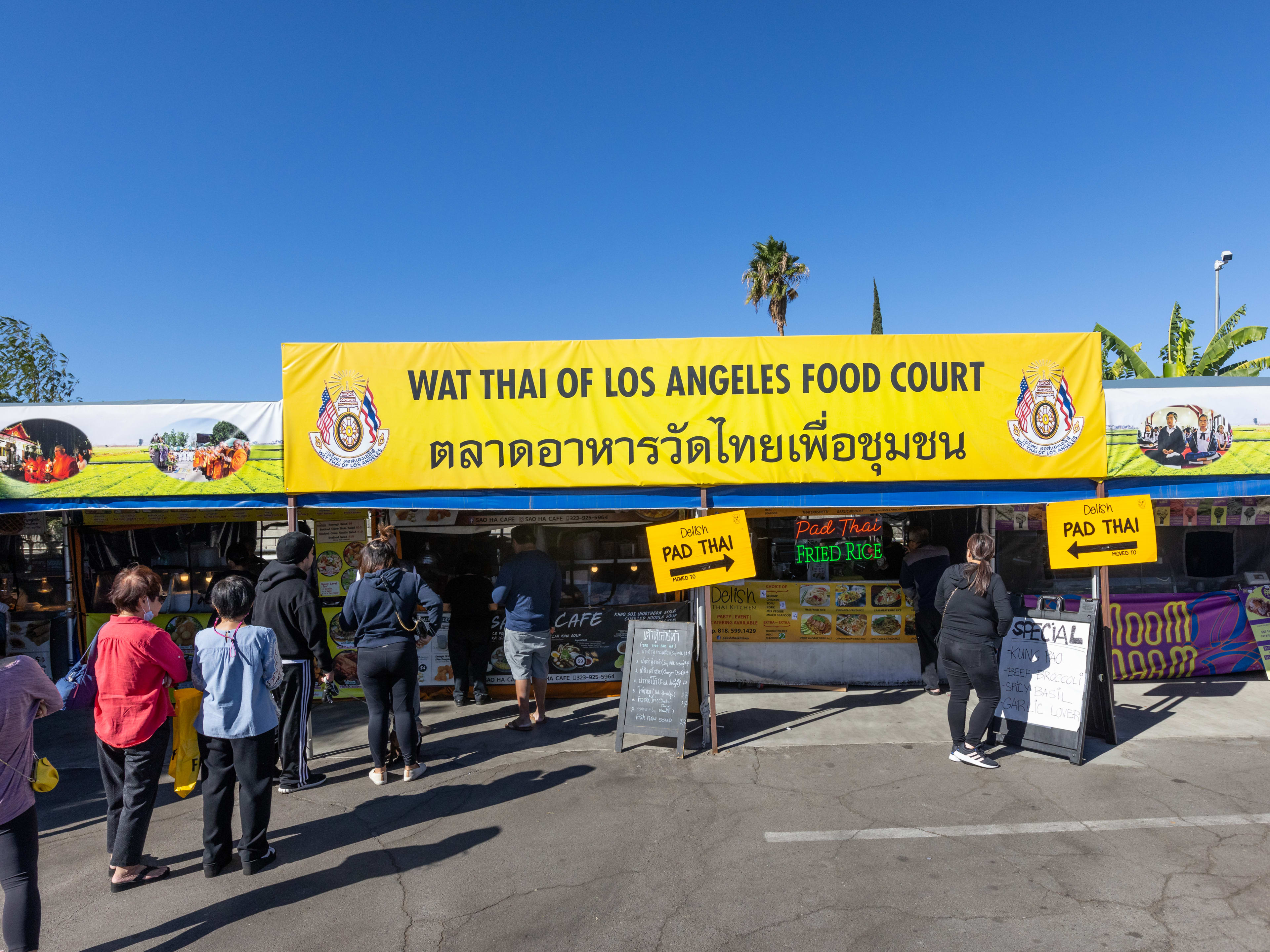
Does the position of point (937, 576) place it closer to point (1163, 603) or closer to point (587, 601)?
point (1163, 603)

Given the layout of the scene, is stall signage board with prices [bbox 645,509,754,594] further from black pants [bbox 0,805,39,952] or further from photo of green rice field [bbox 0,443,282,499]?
black pants [bbox 0,805,39,952]

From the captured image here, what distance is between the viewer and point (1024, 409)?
21.5 feet

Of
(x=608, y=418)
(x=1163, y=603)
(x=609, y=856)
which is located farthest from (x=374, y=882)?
(x=1163, y=603)

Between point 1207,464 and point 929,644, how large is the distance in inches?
123

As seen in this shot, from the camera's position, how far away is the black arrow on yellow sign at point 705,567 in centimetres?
601

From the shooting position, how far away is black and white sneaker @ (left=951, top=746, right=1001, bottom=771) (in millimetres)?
5629

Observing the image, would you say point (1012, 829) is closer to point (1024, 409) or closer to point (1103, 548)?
point (1103, 548)

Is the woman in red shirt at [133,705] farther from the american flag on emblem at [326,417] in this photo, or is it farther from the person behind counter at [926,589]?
the person behind counter at [926,589]

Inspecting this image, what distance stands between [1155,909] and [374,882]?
4.24 metres

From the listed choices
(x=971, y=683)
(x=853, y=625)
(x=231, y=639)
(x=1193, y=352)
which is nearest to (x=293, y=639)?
(x=231, y=639)

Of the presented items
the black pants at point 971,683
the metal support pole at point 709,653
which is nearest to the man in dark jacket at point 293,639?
the metal support pole at point 709,653

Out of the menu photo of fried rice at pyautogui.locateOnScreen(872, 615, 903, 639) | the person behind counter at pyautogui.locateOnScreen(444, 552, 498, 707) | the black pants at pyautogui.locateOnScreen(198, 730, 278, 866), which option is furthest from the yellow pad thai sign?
the black pants at pyautogui.locateOnScreen(198, 730, 278, 866)

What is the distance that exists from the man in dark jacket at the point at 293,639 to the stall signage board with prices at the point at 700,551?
2.71 m

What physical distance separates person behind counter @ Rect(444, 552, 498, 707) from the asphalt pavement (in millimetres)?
1061
